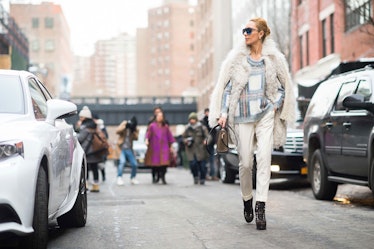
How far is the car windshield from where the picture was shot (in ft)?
19.9

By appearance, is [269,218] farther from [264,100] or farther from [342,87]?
[342,87]

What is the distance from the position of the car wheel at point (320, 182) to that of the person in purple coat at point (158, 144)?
7.48 m

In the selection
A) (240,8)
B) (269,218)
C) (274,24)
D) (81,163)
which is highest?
(240,8)

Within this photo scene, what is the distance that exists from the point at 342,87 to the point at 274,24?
26.5 metres

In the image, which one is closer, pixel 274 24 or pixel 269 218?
pixel 269 218

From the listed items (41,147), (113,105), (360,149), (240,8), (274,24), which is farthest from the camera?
(113,105)

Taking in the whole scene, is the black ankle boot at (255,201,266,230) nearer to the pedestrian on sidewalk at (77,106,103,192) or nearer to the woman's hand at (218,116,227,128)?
→ the woman's hand at (218,116,227,128)

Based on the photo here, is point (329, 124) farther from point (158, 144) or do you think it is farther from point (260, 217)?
point (158, 144)

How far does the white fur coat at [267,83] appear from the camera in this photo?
24.6 ft

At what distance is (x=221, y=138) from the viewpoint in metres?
7.55

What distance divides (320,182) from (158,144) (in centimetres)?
807

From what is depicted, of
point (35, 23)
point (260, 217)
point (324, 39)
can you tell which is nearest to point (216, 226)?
point (260, 217)

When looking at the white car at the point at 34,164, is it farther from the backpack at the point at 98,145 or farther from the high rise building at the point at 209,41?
the high rise building at the point at 209,41

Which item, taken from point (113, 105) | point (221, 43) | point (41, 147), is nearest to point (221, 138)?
point (41, 147)
